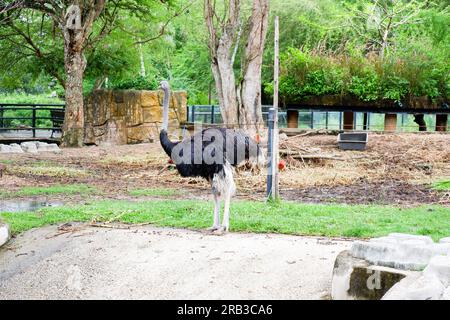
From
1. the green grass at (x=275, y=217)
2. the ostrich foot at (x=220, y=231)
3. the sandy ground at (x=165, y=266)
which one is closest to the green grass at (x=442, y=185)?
the green grass at (x=275, y=217)

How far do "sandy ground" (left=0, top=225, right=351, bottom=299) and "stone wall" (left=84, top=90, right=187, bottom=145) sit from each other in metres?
13.9

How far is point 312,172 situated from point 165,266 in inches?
285

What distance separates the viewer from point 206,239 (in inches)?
300

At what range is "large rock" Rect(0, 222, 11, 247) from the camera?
7891 mm

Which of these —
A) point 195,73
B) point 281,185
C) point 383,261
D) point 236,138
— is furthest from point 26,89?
point 383,261

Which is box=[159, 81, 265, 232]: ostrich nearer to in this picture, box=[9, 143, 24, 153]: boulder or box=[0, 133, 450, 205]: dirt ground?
box=[0, 133, 450, 205]: dirt ground

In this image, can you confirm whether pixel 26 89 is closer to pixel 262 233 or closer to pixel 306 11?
pixel 306 11

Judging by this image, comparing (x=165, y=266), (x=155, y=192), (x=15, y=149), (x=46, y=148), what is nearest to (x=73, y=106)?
(x=46, y=148)

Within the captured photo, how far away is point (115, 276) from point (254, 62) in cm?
1031

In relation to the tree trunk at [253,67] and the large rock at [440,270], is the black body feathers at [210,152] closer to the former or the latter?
the large rock at [440,270]

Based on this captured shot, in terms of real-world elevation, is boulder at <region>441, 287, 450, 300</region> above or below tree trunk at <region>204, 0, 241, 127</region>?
below

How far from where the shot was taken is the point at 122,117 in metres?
21.8

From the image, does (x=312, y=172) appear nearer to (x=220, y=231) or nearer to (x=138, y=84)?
(x=220, y=231)

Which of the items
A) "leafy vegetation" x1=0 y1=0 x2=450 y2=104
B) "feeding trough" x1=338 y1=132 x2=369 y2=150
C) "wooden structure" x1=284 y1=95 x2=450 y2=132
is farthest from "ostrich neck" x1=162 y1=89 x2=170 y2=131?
"wooden structure" x1=284 y1=95 x2=450 y2=132
